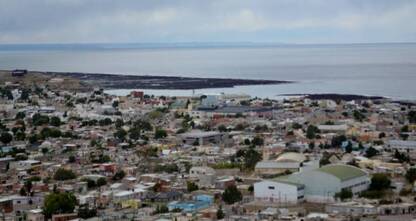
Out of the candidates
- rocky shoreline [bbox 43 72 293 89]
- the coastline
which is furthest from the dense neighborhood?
rocky shoreline [bbox 43 72 293 89]

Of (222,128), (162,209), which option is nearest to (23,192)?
(162,209)

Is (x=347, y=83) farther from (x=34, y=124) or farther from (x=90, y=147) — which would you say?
(x=90, y=147)

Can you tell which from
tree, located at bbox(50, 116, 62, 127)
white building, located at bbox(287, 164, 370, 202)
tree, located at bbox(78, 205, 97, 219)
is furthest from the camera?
tree, located at bbox(50, 116, 62, 127)

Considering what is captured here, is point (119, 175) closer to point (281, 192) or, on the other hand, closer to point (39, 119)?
point (281, 192)

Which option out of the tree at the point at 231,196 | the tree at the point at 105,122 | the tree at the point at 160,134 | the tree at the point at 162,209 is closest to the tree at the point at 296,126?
the tree at the point at 160,134

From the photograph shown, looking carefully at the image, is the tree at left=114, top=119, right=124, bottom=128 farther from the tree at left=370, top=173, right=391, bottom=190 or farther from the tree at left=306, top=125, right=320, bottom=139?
the tree at left=370, top=173, right=391, bottom=190

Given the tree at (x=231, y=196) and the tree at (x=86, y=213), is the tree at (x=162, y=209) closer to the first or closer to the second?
the tree at (x=86, y=213)

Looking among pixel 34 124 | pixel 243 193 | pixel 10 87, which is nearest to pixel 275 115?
pixel 34 124
